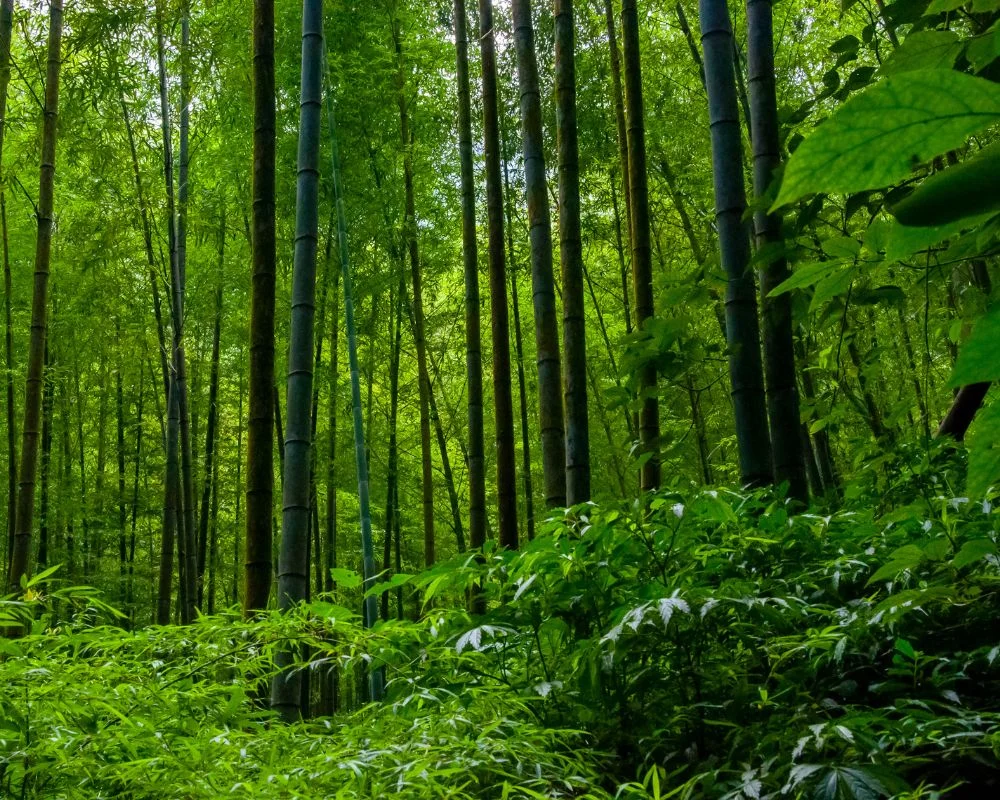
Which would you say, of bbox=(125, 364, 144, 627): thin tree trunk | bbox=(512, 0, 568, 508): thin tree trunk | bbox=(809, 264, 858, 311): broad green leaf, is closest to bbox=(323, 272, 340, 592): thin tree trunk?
bbox=(125, 364, 144, 627): thin tree trunk

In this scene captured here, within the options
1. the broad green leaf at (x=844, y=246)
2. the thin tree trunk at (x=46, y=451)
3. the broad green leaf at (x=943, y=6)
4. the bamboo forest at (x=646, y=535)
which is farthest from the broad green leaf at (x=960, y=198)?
the thin tree trunk at (x=46, y=451)

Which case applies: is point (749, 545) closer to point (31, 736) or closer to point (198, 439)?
point (31, 736)

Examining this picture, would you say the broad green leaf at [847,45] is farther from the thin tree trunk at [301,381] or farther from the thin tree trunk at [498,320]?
the thin tree trunk at [498,320]

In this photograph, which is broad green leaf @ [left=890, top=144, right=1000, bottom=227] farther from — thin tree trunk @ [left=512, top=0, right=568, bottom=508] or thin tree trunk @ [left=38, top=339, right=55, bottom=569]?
thin tree trunk @ [left=38, top=339, right=55, bottom=569]

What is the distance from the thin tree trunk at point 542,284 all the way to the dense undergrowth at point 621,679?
1648 millimetres

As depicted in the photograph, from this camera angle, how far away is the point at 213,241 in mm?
8672

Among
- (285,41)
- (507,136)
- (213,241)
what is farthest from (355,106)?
(213,241)

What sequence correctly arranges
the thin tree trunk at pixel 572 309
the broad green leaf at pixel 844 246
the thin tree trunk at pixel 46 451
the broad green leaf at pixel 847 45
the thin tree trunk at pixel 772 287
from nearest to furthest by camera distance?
the broad green leaf at pixel 844 246 < the broad green leaf at pixel 847 45 < the thin tree trunk at pixel 772 287 < the thin tree trunk at pixel 572 309 < the thin tree trunk at pixel 46 451

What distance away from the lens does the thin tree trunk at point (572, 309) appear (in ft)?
10.9

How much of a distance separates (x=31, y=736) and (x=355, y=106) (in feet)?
20.5

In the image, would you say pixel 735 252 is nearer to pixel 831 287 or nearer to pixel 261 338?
pixel 261 338

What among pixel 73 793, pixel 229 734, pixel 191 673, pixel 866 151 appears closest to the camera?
pixel 866 151

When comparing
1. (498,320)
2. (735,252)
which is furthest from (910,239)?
Result: (498,320)

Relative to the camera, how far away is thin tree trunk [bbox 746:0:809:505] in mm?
2066
